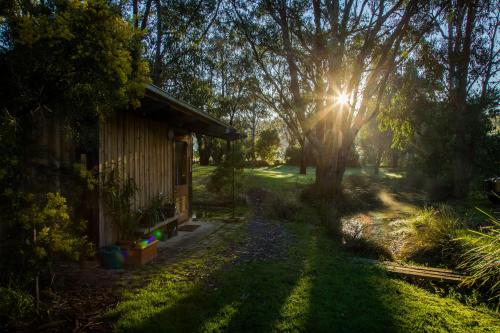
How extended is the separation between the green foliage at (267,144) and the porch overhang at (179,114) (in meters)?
28.1

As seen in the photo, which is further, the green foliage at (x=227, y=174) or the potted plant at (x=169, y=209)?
the green foliage at (x=227, y=174)

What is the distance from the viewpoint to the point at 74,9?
2.74 metres

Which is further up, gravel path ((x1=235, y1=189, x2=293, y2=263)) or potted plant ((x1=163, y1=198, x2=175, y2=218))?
potted plant ((x1=163, y1=198, x2=175, y2=218))

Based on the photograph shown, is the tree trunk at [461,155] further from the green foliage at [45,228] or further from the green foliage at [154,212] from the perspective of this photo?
the green foliage at [45,228]

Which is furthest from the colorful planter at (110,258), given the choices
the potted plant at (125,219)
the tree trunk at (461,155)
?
the tree trunk at (461,155)

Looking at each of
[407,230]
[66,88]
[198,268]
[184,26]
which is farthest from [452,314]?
[184,26]

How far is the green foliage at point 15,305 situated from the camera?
3258 millimetres

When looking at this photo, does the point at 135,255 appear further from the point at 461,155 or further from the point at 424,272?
the point at 461,155

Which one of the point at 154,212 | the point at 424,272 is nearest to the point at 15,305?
the point at 154,212

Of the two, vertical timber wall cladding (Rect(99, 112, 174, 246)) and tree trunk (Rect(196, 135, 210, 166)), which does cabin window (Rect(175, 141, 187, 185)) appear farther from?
tree trunk (Rect(196, 135, 210, 166))

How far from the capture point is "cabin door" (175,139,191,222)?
9.03 meters

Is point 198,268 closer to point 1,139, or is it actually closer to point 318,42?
point 1,139

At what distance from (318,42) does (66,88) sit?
1133 centimetres

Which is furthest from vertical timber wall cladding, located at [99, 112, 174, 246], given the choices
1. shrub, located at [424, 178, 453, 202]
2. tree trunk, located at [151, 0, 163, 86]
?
shrub, located at [424, 178, 453, 202]
